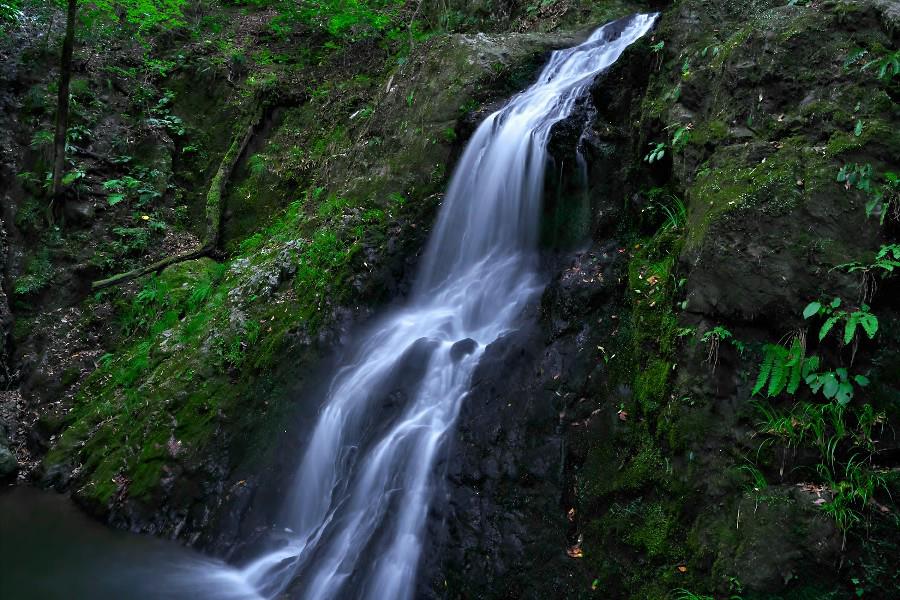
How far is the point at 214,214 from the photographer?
1045cm

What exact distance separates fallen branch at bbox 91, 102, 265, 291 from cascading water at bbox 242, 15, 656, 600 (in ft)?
15.7

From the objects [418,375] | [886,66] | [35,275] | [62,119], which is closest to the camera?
[886,66]

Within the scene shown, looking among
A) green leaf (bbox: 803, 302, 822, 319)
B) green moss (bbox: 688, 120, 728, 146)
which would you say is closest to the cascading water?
green moss (bbox: 688, 120, 728, 146)

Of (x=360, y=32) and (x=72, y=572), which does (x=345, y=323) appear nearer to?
(x=72, y=572)

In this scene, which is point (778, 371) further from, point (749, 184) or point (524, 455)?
point (524, 455)

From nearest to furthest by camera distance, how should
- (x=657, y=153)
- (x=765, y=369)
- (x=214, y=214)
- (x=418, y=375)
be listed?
(x=765, y=369)
(x=657, y=153)
(x=418, y=375)
(x=214, y=214)

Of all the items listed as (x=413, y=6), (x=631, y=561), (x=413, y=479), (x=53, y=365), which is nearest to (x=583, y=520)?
(x=631, y=561)

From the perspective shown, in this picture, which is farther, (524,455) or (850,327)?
(524,455)

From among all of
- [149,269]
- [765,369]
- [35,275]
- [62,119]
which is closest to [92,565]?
[149,269]

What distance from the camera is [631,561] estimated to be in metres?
3.93

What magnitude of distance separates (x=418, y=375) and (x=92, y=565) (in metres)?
3.67

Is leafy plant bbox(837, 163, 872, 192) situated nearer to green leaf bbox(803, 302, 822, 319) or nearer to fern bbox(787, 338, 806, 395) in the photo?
green leaf bbox(803, 302, 822, 319)

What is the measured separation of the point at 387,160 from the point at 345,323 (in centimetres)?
277

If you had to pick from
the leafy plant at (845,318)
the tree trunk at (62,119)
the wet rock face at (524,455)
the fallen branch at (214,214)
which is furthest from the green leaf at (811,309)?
the tree trunk at (62,119)
